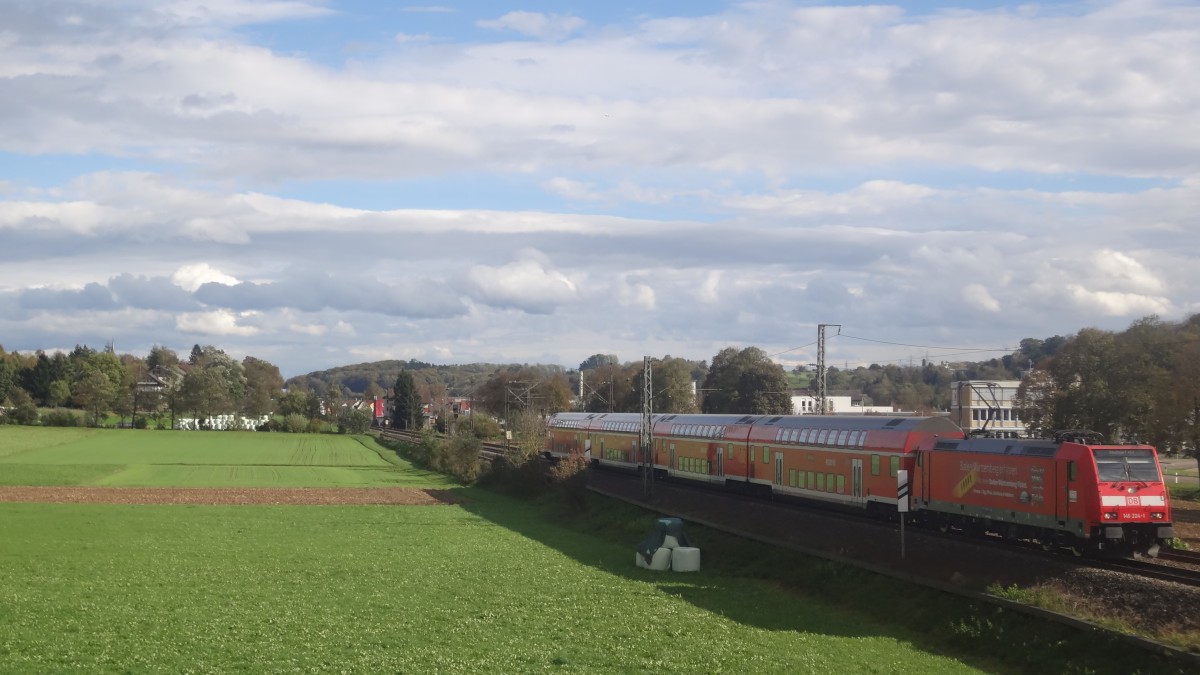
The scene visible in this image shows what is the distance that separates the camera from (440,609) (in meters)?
27.7

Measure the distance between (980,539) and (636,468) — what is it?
1445 inches

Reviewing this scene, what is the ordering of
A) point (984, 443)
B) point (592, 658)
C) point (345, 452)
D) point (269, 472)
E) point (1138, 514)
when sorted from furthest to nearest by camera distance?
point (345, 452) < point (269, 472) < point (984, 443) < point (1138, 514) < point (592, 658)

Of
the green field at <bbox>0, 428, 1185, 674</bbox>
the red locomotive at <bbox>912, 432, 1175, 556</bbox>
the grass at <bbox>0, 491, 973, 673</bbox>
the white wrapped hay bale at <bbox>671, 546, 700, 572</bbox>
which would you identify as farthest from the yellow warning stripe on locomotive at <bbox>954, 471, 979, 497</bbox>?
the white wrapped hay bale at <bbox>671, 546, 700, 572</bbox>

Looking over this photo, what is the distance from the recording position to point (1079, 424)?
6222 centimetres

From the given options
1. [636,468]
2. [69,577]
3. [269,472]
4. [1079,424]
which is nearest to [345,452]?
[269,472]

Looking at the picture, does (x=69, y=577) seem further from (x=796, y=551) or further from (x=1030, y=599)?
(x=1030, y=599)

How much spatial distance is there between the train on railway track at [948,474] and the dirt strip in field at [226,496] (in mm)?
19756

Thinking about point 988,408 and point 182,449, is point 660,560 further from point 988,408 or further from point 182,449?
point 182,449

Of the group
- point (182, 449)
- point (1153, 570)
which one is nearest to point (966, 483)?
point (1153, 570)

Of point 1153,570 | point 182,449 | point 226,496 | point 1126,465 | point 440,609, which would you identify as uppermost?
point 1126,465

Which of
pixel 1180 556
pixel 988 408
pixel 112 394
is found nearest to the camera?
pixel 1180 556

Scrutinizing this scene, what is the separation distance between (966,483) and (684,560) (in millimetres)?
9721

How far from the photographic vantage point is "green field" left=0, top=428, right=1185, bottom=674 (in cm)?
2152

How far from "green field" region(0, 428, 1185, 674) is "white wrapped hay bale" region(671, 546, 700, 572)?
994 millimetres
